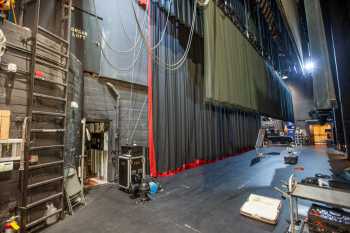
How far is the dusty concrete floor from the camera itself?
7.02 feet

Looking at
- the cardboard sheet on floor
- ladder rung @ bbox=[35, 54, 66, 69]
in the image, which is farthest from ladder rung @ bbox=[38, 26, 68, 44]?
the cardboard sheet on floor

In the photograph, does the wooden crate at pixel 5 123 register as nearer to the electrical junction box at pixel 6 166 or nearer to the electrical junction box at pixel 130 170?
the electrical junction box at pixel 6 166

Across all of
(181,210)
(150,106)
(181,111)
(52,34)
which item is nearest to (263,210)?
(181,210)

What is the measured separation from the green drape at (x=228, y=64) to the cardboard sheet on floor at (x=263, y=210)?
1.84 metres

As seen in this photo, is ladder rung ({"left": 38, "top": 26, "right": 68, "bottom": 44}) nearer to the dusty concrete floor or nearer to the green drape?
the green drape

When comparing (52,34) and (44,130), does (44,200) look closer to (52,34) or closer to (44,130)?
→ (44,130)

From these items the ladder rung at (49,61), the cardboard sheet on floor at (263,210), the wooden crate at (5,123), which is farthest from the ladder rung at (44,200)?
the cardboard sheet on floor at (263,210)

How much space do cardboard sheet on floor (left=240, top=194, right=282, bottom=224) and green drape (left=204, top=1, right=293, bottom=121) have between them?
184 centimetres

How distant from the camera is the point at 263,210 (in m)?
2.30

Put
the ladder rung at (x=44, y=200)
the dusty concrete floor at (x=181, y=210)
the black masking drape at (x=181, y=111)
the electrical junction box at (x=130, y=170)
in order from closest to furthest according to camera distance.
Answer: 1. the ladder rung at (x=44, y=200)
2. the dusty concrete floor at (x=181, y=210)
3. the electrical junction box at (x=130, y=170)
4. the black masking drape at (x=181, y=111)

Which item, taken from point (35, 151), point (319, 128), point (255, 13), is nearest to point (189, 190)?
point (35, 151)

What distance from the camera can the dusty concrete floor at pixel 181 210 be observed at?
2.14 m

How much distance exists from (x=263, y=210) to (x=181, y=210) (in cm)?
114

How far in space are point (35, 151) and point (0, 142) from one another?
425 mm
